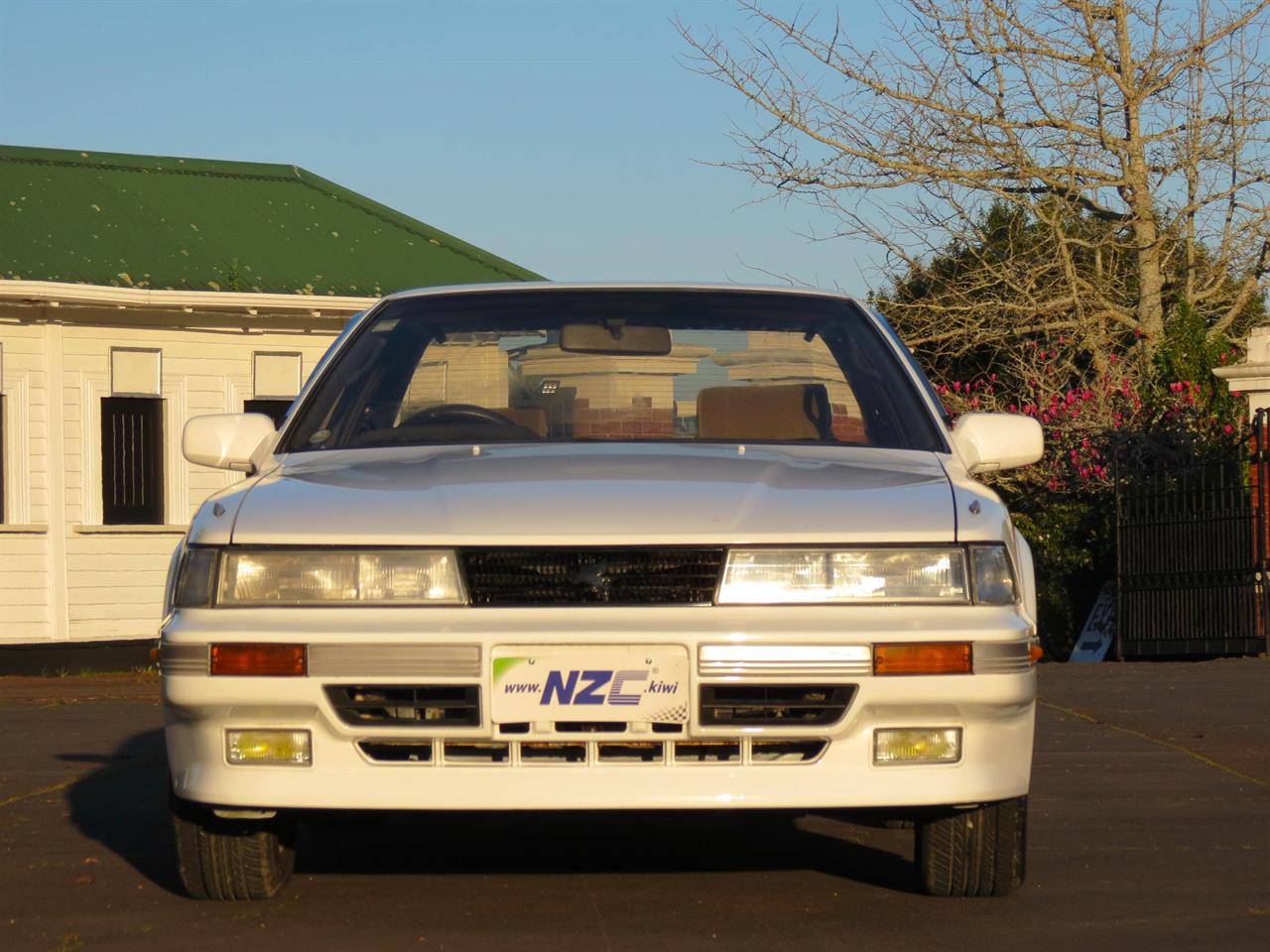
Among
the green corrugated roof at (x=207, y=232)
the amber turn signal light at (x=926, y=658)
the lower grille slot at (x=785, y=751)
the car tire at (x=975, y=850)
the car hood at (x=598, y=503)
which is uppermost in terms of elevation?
the green corrugated roof at (x=207, y=232)

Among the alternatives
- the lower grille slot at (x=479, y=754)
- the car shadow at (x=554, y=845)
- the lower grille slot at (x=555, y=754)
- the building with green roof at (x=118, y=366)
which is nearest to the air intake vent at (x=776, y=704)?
the lower grille slot at (x=555, y=754)

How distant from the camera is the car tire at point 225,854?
4473 millimetres

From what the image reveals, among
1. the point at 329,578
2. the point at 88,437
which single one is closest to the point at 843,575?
the point at 329,578

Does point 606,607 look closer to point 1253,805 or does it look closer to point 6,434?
point 1253,805

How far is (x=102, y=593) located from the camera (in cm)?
1805

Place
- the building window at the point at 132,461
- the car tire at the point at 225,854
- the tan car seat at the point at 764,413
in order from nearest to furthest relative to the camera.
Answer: the car tire at the point at 225,854 → the tan car seat at the point at 764,413 → the building window at the point at 132,461

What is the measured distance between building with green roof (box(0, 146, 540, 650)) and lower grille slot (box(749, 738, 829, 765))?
47.3ft

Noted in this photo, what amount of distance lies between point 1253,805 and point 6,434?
1381 cm

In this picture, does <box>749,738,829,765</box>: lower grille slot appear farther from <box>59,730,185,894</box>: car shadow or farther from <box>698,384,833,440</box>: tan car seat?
→ <box>59,730,185,894</box>: car shadow

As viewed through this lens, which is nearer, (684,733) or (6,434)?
(684,733)

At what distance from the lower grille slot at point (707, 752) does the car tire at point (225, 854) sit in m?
1.09

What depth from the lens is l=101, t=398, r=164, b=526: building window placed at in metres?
18.3

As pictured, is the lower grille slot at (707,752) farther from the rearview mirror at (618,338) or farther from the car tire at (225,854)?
the rearview mirror at (618,338)

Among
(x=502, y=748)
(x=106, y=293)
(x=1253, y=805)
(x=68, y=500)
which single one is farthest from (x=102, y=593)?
(x=502, y=748)
